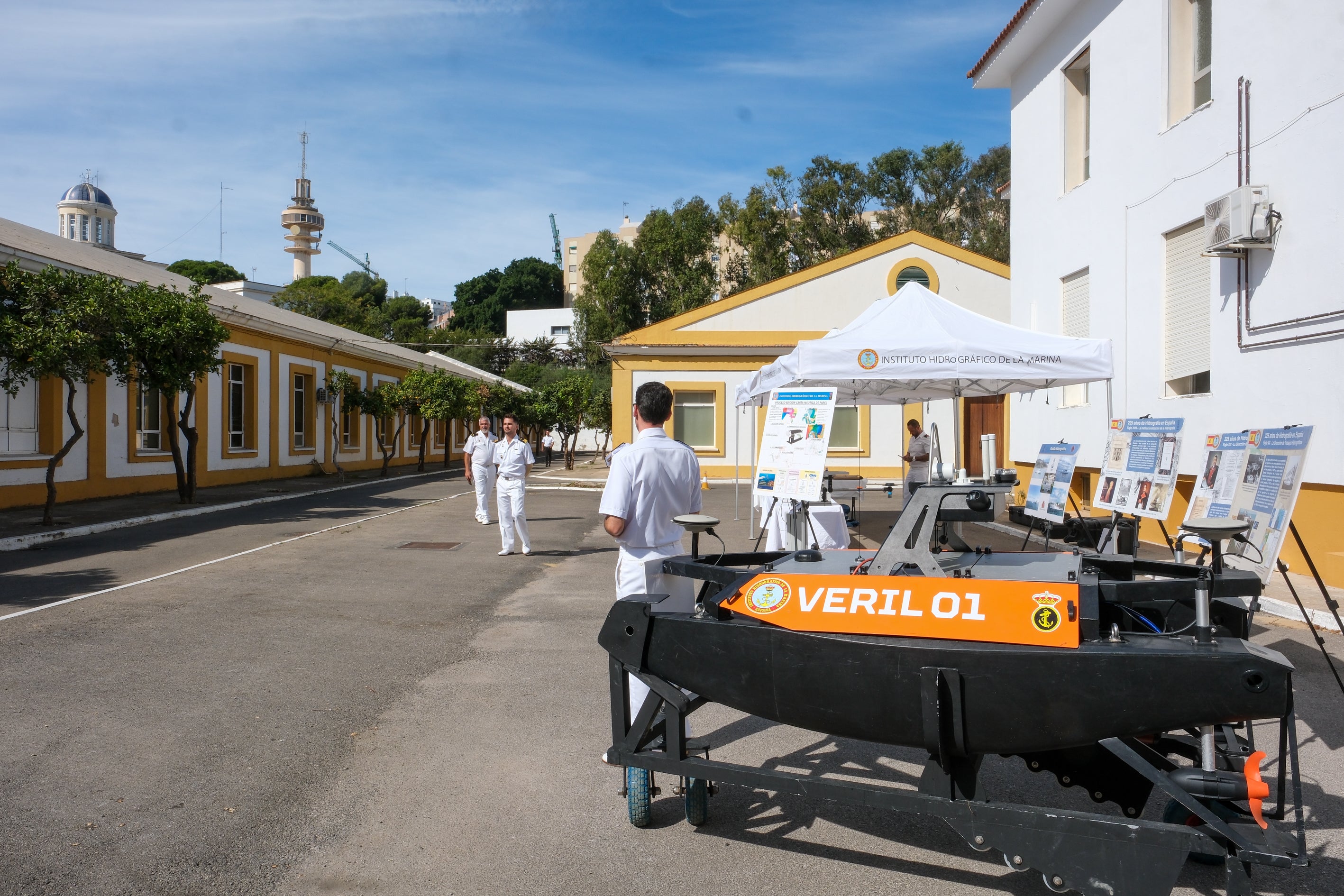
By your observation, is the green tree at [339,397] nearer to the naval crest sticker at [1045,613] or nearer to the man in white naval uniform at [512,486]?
the man in white naval uniform at [512,486]

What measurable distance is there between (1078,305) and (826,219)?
110ft

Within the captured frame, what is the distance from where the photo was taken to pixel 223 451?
22.9 metres

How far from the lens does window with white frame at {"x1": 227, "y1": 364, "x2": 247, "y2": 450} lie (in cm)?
2386

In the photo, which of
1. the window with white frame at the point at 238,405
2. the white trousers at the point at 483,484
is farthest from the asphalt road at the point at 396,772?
the window with white frame at the point at 238,405

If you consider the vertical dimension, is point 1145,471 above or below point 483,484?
above

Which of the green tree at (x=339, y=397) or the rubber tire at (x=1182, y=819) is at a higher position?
the green tree at (x=339, y=397)

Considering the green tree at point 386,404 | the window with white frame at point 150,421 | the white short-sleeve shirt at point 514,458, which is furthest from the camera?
the green tree at point 386,404

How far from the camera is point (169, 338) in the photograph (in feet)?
50.1

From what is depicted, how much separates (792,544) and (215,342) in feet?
41.1

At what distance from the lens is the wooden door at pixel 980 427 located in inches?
934

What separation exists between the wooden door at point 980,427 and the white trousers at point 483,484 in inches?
509

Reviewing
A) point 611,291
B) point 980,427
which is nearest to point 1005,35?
point 980,427

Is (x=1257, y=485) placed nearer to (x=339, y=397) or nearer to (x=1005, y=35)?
(x=1005, y=35)

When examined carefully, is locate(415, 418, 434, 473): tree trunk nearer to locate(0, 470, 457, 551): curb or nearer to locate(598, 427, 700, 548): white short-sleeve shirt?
locate(0, 470, 457, 551): curb
